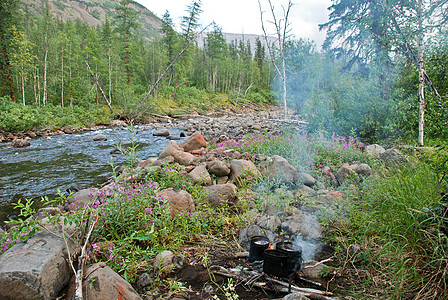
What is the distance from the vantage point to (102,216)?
8.45 feet

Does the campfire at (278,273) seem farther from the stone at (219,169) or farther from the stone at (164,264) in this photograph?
the stone at (219,169)

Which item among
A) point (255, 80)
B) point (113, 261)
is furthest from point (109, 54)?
point (255, 80)

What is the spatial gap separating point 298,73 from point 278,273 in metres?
17.4

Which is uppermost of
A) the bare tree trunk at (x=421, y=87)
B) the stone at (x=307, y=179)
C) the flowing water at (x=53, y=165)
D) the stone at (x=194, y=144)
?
the bare tree trunk at (x=421, y=87)

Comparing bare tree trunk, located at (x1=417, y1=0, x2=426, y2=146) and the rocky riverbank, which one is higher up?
bare tree trunk, located at (x1=417, y1=0, x2=426, y2=146)

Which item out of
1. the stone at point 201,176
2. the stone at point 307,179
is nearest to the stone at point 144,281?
the stone at point 201,176

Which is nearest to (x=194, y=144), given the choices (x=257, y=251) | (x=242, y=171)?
(x=242, y=171)

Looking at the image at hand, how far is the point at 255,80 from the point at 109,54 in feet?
104

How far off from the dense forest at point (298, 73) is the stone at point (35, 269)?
339 centimetres

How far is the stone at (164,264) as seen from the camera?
238cm

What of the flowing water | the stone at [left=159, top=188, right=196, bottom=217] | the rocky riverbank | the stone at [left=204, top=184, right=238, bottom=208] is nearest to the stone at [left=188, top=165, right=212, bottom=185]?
the rocky riverbank

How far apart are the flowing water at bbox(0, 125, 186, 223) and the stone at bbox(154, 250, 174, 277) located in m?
1.95

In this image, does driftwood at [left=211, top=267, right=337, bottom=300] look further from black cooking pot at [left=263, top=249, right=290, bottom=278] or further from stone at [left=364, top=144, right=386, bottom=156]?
stone at [left=364, top=144, right=386, bottom=156]

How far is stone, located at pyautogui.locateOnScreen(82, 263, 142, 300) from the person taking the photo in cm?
169
